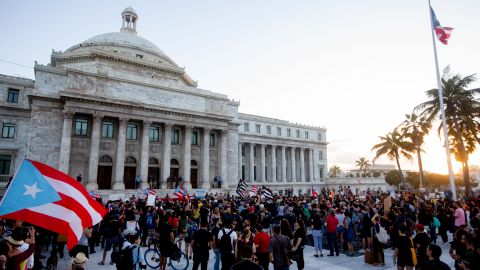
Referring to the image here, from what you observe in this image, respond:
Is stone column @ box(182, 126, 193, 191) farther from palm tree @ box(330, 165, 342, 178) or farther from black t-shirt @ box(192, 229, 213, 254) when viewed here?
palm tree @ box(330, 165, 342, 178)

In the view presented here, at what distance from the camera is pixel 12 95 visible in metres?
33.4

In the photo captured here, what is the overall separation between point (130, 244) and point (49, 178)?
2478 mm

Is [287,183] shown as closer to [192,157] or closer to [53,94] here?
[192,157]

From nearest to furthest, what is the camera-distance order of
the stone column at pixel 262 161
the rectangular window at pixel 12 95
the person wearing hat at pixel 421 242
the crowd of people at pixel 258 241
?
1. the crowd of people at pixel 258 241
2. the person wearing hat at pixel 421 242
3. the rectangular window at pixel 12 95
4. the stone column at pixel 262 161

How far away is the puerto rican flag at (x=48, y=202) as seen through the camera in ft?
16.6

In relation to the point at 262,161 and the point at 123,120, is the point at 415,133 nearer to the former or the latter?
the point at 262,161

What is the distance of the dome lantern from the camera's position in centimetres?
5097

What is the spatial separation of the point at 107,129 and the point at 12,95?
13.0m

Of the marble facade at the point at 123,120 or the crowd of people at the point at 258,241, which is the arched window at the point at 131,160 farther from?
the crowd of people at the point at 258,241

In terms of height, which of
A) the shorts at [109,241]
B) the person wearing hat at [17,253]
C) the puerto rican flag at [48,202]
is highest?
the puerto rican flag at [48,202]

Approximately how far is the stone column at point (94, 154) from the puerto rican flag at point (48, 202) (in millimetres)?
25338

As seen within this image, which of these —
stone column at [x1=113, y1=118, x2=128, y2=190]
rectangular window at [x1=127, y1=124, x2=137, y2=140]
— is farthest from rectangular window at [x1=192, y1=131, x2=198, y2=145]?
stone column at [x1=113, y1=118, x2=128, y2=190]

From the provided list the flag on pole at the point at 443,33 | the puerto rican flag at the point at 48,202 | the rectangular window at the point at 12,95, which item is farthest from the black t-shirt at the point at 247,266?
the rectangular window at the point at 12,95

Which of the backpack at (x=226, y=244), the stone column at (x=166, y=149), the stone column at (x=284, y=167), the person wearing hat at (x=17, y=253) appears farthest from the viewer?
the stone column at (x=284, y=167)
